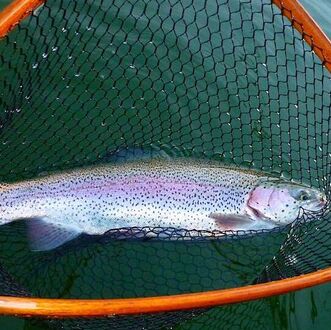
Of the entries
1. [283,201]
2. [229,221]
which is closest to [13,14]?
[229,221]

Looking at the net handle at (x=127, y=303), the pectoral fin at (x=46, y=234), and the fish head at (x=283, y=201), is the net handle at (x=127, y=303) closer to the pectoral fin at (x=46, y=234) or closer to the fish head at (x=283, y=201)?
the pectoral fin at (x=46, y=234)

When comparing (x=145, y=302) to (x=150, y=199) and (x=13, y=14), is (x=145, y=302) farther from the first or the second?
(x=150, y=199)

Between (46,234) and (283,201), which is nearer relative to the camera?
(46,234)

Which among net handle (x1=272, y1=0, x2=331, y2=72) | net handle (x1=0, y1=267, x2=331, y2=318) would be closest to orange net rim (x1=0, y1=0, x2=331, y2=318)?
net handle (x1=0, y1=267, x2=331, y2=318)

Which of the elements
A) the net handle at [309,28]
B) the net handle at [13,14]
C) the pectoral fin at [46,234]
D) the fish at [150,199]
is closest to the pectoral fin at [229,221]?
the fish at [150,199]

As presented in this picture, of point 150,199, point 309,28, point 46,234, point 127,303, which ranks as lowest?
point 46,234

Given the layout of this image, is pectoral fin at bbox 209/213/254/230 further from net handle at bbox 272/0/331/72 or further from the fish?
net handle at bbox 272/0/331/72
